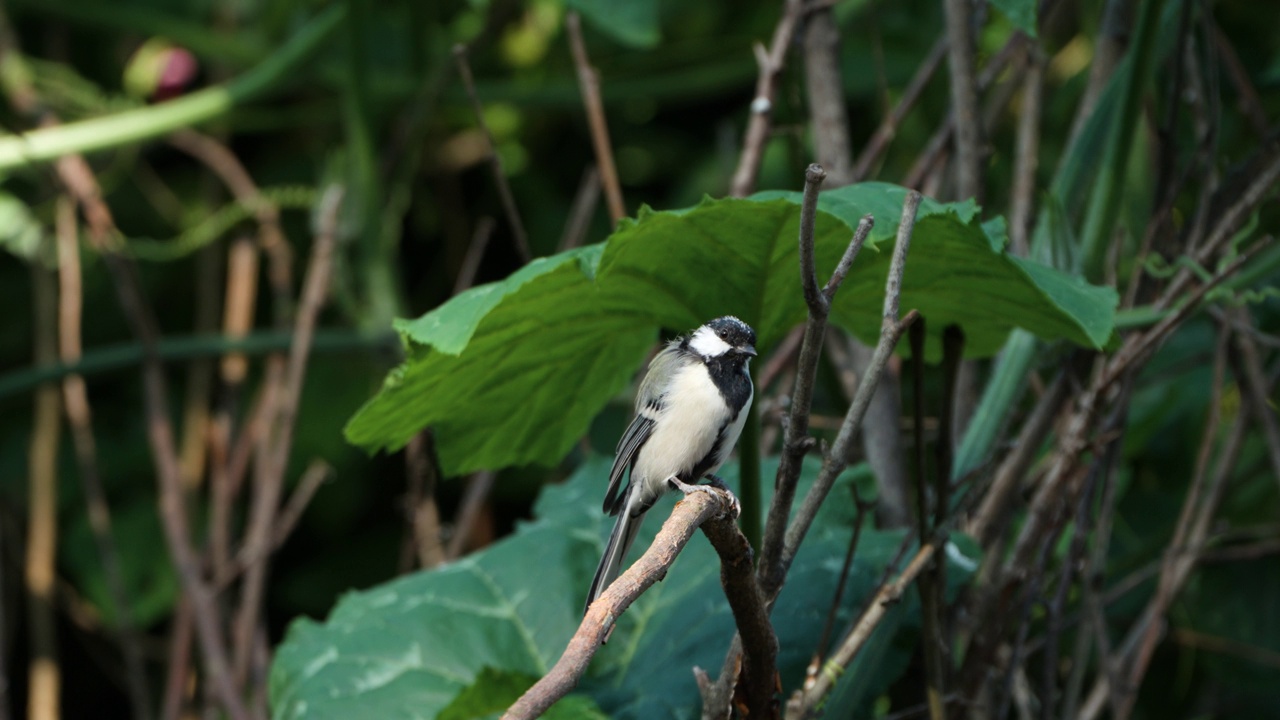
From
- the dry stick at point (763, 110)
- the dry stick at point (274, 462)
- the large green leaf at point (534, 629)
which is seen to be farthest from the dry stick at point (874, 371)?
the dry stick at point (274, 462)

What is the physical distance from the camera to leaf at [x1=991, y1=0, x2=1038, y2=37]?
155 centimetres

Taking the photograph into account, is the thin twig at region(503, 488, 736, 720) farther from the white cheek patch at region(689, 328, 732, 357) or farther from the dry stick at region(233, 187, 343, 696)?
the dry stick at region(233, 187, 343, 696)

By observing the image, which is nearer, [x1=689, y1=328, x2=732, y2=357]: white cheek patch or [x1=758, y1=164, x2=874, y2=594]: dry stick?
[x1=758, y1=164, x2=874, y2=594]: dry stick

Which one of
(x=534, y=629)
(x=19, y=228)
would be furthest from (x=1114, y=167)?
(x=19, y=228)

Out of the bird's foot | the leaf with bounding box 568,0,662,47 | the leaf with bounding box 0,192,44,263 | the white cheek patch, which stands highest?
the leaf with bounding box 0,192,44,263

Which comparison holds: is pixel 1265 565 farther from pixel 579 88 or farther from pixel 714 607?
pixel 579 88

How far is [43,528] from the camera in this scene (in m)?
2.96

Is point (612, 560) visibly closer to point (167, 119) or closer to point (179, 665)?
point (179, 665)

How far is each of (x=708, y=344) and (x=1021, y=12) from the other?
59 centimetres

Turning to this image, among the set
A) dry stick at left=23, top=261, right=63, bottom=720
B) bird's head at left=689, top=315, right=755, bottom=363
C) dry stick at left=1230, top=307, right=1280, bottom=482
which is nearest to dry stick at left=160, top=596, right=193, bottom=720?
dry stick at left=23, top=261, right=63, bottom=720

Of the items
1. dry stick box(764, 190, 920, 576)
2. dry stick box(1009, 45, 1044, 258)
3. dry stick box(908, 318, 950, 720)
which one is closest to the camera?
dry stick box(764, 190, 920, 576)

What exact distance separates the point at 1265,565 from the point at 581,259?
194 cm

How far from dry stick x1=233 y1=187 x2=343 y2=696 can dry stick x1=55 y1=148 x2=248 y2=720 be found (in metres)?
0.06

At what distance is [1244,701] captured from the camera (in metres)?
2.50
